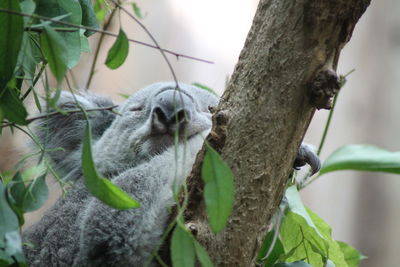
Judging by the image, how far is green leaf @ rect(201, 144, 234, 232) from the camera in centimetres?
115

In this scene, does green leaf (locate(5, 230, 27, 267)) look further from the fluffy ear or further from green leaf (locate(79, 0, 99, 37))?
the fluffy ear

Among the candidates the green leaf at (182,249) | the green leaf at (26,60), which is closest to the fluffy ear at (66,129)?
the green leaf at (26,60)

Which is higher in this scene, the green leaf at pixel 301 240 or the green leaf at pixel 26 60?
the green leaf at pixel 26 60

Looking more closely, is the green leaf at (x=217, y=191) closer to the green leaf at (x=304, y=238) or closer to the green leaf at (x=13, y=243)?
the green leaf at (x=13, y=243)

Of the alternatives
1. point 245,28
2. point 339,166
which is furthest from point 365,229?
point 339,166

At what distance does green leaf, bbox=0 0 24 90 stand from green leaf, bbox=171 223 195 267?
524 millimetres

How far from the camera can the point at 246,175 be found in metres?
1.47

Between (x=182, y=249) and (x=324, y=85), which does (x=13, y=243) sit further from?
(x=324, y=85)

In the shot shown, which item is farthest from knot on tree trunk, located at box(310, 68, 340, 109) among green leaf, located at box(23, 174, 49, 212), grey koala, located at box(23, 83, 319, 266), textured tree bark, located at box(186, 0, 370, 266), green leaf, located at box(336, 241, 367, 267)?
green leaf, located at box(336, 241, 367, 267)

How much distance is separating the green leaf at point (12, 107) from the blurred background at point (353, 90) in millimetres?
4630

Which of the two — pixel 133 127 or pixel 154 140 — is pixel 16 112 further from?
pixel 133 127

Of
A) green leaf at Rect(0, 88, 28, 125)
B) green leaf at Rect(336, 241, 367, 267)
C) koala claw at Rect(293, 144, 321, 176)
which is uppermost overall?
green leaf at Rect(0, 88, 28, 125)

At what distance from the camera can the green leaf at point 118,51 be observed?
1425 millimetres

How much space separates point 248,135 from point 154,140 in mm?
659
